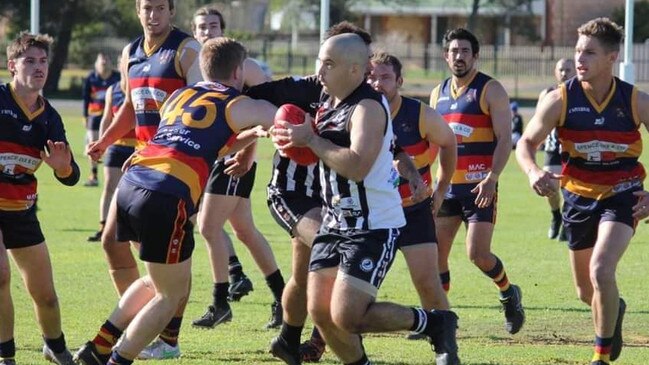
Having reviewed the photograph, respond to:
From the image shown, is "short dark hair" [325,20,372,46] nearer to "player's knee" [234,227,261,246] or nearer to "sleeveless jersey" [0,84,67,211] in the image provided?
"sleeveless jersey" [0,84,67,211]

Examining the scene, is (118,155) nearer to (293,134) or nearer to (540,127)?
(540,127)

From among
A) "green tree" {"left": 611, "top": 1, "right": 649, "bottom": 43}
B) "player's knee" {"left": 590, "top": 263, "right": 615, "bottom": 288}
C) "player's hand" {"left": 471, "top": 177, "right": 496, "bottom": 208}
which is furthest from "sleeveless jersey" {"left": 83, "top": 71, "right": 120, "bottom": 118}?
"green tree" {"left": 611, "top": 1, "right": 649, "bottom": 43}

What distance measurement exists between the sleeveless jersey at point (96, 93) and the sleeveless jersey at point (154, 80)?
13.0 metres

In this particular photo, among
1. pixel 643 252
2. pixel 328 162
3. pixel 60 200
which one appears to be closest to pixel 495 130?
pixel 328 162

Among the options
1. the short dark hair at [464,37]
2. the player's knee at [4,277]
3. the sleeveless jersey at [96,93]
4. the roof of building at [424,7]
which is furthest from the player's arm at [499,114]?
the roof of building at [424,7]

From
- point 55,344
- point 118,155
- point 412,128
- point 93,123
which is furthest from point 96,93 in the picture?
point 55,344

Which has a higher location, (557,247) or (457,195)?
(457,195)

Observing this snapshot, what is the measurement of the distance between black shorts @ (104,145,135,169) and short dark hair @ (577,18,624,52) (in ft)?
21.3

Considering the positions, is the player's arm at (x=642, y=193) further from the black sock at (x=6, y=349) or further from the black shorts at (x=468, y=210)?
the black sock at (x=6, y=349)

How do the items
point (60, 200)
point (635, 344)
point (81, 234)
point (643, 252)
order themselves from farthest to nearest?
point (60, 200), point (81, 234), point (643, 252), point (635, 344)

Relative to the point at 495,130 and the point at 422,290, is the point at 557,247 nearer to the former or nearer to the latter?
the point at 495,130

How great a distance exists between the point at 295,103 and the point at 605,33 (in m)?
1.98

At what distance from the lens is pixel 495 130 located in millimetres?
9602

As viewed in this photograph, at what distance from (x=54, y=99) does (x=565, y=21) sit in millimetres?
25693
